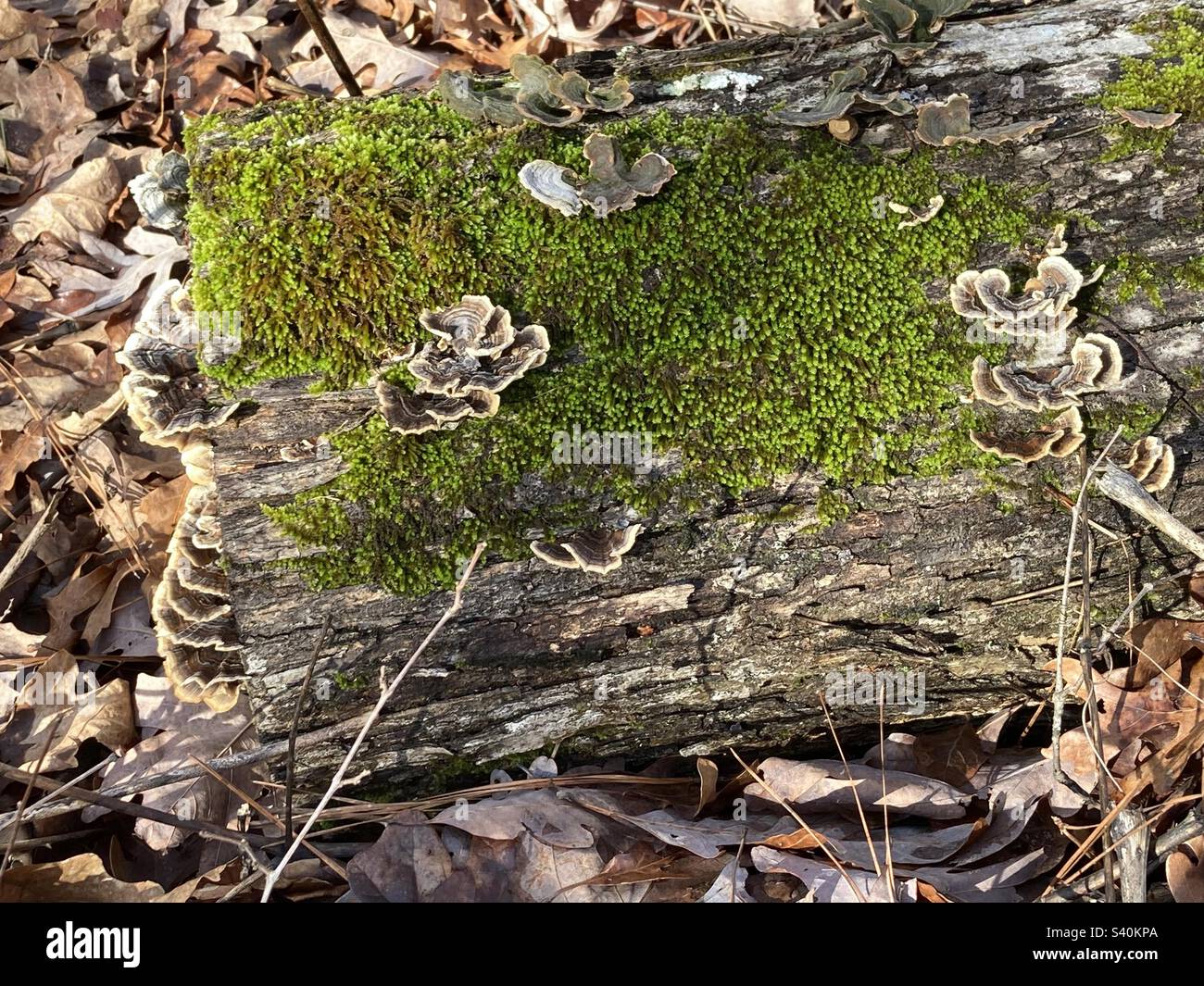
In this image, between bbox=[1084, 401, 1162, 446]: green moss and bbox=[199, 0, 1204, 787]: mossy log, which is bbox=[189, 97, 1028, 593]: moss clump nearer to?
bbox=[199, 0, 1204, 787]: mossy log

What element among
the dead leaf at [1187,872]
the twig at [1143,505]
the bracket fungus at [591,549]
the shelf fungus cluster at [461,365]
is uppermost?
the shelf fungus cluster at [461,365]

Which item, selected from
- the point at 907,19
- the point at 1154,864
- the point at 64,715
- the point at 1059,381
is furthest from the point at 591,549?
the point at 64,715

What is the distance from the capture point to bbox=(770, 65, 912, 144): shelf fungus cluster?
353 cm

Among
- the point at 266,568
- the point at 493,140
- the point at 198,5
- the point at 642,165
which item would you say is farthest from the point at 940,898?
the point at 198,5

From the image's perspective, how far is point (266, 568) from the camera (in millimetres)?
3342

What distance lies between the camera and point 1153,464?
346 cm

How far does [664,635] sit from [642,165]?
1960 mm

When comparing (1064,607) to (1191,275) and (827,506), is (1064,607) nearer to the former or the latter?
(827,506)

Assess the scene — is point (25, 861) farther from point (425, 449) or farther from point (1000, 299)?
point (1000, 299)

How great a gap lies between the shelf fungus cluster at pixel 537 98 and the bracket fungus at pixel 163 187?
1280 millimetres

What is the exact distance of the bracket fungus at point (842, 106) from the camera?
3.53m

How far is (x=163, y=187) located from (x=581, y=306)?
2.06 meters

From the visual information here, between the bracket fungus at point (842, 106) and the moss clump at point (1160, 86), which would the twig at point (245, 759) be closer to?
the bracket fungus at point (842, 106)

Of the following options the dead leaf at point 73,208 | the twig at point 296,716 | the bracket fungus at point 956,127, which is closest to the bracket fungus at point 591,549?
the twig at point 296,716
